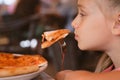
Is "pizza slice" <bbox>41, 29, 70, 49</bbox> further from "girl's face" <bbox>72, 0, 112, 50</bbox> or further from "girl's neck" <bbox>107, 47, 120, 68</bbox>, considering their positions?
"girl's neck" <bbox>107, 47, 120, 68</bbox>

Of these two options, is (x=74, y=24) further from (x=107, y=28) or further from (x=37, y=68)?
(x=37, y=68)

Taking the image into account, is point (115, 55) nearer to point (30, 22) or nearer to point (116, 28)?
point (116, 28)

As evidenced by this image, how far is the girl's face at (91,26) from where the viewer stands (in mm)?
925

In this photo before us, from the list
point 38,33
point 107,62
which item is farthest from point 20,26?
point 107,62

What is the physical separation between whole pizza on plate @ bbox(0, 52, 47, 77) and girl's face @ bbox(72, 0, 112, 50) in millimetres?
175

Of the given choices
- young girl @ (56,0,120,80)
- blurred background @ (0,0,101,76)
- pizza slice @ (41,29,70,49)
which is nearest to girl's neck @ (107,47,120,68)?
young girl @ (56,0,120,80)

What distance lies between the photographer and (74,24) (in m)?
0.95

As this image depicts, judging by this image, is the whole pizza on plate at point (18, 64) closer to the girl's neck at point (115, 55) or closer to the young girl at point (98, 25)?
the young girl at point (98, 25)

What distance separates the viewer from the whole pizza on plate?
2.38ft

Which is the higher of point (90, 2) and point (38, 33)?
point (90, 2)

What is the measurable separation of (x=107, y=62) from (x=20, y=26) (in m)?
2.84

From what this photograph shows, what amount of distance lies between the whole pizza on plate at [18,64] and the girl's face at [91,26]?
18cm

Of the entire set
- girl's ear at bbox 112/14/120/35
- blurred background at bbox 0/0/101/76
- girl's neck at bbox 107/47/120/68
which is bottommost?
blurred background at bbox 0/0/101/76

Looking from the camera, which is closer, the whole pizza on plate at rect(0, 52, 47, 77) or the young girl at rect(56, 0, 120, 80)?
the whole pizza on plate at rect(0, 52, 47, 77)
